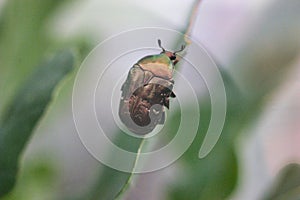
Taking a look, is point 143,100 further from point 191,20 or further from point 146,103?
point 191,20

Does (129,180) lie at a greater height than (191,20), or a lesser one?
lesser

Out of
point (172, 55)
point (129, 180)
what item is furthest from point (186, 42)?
point (129, 180)

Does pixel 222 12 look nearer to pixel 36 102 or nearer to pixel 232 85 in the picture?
pixel 232 85

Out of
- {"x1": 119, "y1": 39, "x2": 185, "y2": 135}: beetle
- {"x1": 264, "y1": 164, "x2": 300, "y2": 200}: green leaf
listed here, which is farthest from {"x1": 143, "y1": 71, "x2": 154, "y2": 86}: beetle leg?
{"x1": 264, "y1": 164, "x2": 300, "y2": 200}: green leaf

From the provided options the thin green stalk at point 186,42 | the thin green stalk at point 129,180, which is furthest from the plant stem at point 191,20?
the thin green stalk at point 129,180

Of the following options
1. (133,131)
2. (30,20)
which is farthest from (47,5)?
(133,131)

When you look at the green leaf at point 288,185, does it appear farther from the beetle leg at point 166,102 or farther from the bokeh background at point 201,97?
the beetle leg at point 166,102
